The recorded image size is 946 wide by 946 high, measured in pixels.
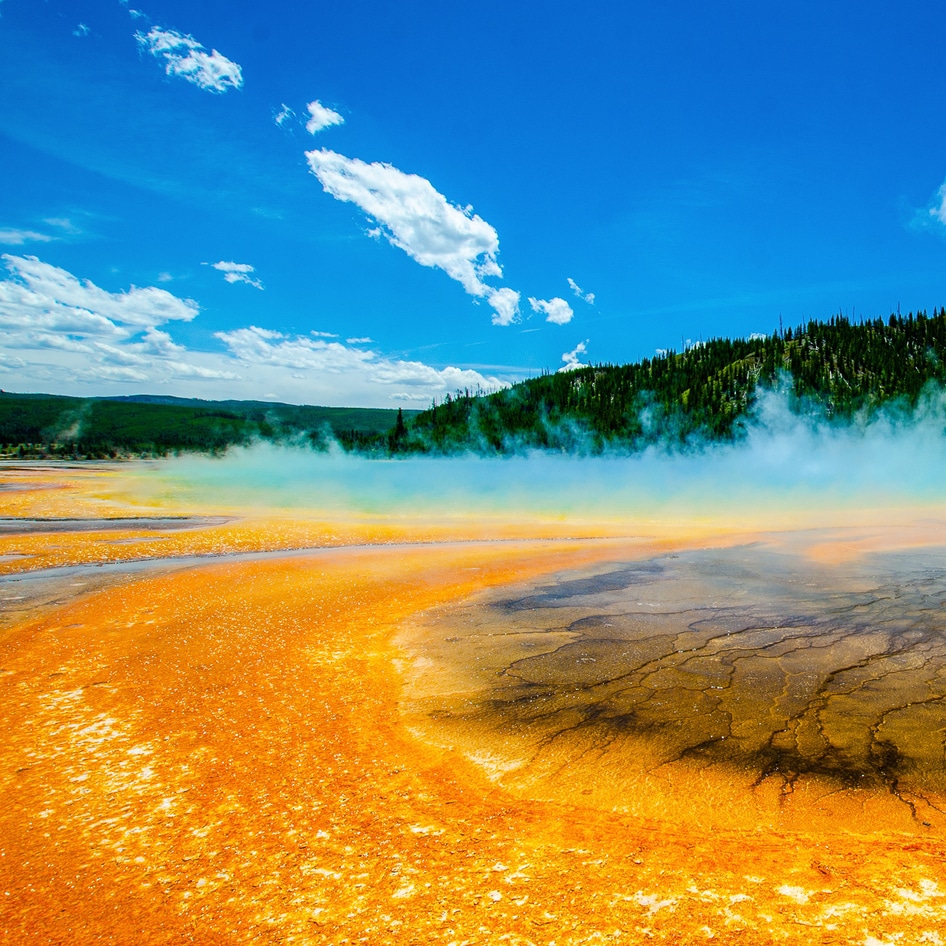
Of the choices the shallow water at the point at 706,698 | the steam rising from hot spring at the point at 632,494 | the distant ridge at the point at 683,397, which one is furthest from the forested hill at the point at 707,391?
the shallow water at the point at 706,698

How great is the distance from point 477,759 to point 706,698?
9.07 ft

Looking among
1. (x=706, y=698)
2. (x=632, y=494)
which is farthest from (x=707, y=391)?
(x=706, y=698)

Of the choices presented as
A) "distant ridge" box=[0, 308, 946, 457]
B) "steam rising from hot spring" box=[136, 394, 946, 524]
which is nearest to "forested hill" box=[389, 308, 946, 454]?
"distant ridge" box=[0, 308, 946, 457]

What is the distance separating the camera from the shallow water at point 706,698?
4570 mm

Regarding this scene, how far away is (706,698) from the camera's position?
6.27 metres

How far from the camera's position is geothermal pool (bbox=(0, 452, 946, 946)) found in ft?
11.2

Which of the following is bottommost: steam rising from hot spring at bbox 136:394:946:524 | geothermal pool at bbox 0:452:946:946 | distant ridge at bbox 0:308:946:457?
geothermal pool at bbox 0:452:946:946

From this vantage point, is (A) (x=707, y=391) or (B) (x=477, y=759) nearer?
(B) (x=477, y=759)

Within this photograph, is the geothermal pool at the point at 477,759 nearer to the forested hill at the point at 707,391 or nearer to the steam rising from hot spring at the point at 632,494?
the steam rising from hot spring at the point at 632,494

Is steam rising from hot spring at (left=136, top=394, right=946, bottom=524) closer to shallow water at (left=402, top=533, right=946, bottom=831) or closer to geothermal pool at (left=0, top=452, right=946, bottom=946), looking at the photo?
geothermal pool at (left=0, top=452, right=946, bottom=946)

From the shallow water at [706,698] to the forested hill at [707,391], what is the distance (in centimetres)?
10351

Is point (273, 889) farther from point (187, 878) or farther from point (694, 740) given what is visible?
point (694, 740)

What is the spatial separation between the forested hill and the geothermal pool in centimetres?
10465

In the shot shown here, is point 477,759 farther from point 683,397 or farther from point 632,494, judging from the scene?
point 683,397
